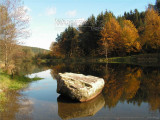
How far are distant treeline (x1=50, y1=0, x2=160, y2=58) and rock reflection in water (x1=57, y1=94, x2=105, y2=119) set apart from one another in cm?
2990

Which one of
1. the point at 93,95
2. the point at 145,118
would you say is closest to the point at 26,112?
the point at 93,95

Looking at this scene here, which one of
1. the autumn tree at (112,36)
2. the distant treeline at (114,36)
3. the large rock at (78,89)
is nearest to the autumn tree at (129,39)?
the distant treeline at (114,36)

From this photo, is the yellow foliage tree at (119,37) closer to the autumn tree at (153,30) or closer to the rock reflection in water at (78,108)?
the autumn tree at (153,30)

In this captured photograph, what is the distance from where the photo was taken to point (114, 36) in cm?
4384

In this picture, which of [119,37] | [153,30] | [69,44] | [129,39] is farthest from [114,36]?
[69,44]

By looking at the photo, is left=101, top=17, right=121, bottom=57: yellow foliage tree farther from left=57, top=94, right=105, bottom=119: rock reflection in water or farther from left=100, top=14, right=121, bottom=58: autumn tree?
left=57, top=94, right=105, bottom=119: rock reflection in water

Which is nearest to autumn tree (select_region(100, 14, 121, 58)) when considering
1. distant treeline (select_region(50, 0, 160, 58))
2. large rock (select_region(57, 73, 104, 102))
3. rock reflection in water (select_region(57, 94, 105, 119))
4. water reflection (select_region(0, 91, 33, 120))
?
distant treeline (select_region(50, 0, 160, 58))

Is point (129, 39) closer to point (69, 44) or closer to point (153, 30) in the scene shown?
point (153, 30)

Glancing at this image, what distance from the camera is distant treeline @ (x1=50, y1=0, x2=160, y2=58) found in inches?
1267

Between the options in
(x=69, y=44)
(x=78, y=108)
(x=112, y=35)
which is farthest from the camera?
(x=69, y=44)

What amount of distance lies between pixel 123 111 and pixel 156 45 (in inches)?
1252

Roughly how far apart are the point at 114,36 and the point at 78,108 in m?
40.7

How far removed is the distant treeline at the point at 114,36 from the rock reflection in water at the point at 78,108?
29.9m

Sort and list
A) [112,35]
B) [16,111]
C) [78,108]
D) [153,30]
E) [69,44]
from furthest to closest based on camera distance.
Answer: [69,44] < [112,35] < [153,30] < [78,108] < [16,111]
